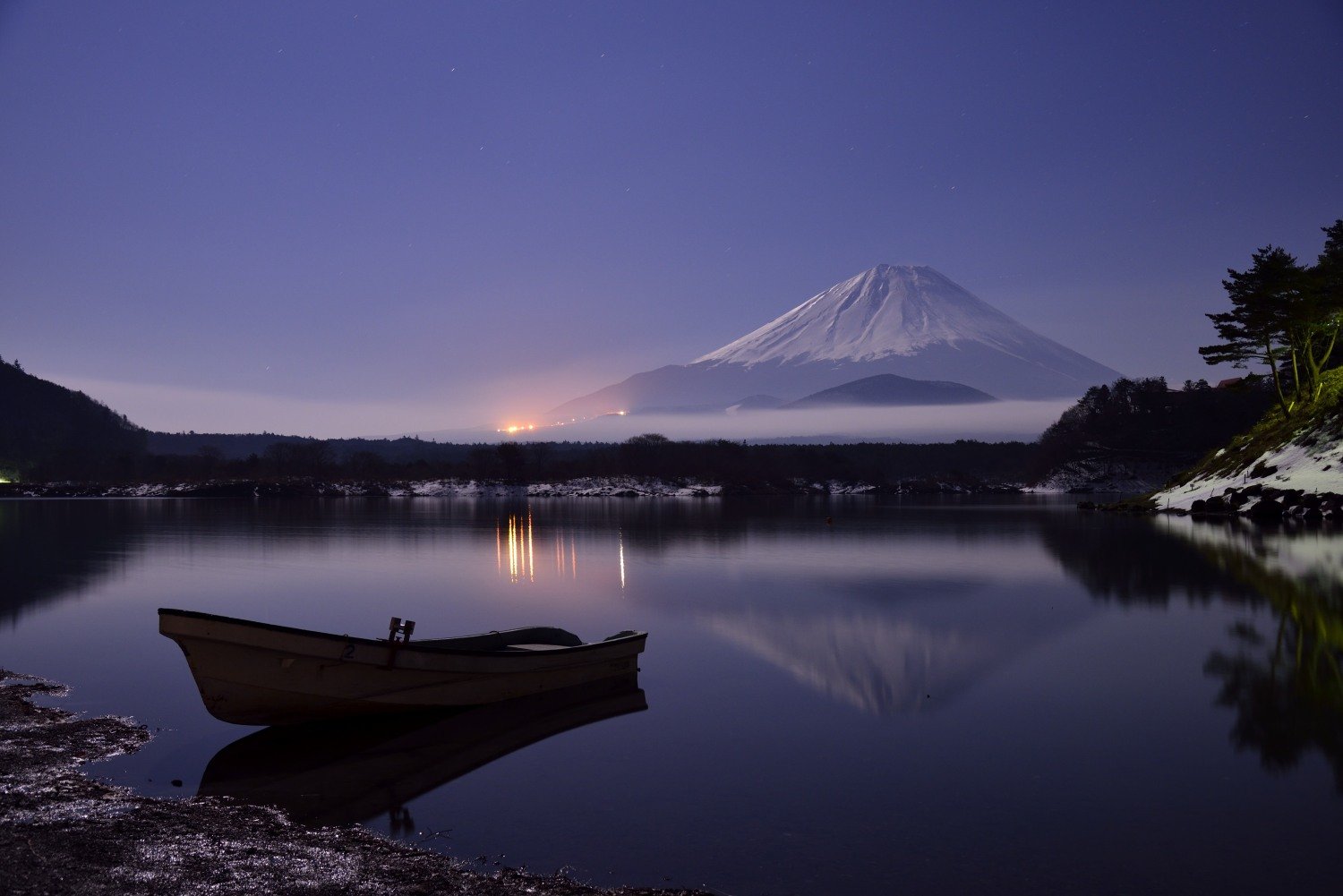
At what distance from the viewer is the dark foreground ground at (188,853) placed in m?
7.98

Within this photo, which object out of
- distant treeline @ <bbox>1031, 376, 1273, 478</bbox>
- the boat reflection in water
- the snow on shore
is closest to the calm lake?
the boat reflection in water

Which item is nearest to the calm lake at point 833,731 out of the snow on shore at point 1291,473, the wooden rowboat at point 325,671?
the wooden rowboat at point 325,671

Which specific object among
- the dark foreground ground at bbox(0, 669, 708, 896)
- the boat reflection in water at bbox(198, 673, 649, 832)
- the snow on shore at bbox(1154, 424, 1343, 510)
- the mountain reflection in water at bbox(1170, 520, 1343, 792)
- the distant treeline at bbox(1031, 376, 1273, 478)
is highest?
the distant treeline at bbox(1031, 376, 1273, 478)

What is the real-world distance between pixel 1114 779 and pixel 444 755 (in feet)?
28.0

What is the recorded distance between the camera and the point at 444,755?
1265 centimetres

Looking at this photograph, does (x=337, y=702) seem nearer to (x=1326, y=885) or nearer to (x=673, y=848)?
(x=673, y=848)

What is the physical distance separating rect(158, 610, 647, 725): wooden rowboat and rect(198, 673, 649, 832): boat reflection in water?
29cm

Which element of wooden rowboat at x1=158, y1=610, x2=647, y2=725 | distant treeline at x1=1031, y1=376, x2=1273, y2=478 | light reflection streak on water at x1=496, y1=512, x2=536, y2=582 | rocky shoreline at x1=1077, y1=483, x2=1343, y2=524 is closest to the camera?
wooden rowboat at x1=158, y1=610, x2=647, y2=725

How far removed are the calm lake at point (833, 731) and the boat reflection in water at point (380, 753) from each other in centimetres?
7

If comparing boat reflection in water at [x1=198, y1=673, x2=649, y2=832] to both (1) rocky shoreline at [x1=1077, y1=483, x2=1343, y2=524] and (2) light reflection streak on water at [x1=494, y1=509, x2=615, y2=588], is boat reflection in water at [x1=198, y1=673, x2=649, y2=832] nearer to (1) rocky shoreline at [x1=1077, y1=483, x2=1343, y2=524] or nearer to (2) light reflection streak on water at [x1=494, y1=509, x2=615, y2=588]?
(2) light reflection streak on water at [x1=494, y1=509, x2=615, y2=588]

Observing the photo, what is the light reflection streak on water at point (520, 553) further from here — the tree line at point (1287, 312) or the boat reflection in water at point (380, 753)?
the tree line at point (1287, 312)

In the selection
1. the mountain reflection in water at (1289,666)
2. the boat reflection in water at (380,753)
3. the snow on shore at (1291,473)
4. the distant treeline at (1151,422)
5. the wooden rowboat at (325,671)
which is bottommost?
the mountain reflection in water at (1289,666)

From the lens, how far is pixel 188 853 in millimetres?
8680

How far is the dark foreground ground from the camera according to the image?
798 cm
